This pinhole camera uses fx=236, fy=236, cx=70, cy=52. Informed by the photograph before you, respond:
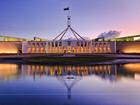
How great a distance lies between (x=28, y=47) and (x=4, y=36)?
6.95m

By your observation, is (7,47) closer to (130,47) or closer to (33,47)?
(33,47)

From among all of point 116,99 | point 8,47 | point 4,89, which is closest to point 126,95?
point 116,99

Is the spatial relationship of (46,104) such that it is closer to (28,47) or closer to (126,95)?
(126,95)

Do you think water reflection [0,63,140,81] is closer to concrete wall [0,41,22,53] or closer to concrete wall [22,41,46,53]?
concrete wall [0,41,22,53]

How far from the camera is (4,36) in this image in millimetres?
44406

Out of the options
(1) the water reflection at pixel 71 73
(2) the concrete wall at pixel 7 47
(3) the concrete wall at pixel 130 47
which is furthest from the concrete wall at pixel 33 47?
(1) the water reflection at pixel 71 73

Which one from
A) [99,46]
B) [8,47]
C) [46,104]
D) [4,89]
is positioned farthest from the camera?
[99,46]

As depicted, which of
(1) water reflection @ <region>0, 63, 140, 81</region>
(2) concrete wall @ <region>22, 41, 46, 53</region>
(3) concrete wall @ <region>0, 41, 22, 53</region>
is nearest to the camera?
(1) water reflection @ <region>0, 63, 140, 81</region>

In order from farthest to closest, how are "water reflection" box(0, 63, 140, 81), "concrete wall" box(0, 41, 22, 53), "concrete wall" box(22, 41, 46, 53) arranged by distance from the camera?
"concrete wall" box(22, 41, 46, 53)
"concrete wall" box(0, 41, 22, 53)
"water reflection" box(0, 63, 140, 81)

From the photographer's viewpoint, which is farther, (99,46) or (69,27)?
(69,27)

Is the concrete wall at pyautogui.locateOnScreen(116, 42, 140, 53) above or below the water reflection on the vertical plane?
above

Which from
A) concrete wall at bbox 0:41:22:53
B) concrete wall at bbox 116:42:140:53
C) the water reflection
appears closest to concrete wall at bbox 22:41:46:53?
concrete wall at bbox 0:41:22:53

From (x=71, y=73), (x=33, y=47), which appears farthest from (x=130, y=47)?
(x=71, y=73)

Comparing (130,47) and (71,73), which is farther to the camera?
(130,47)
